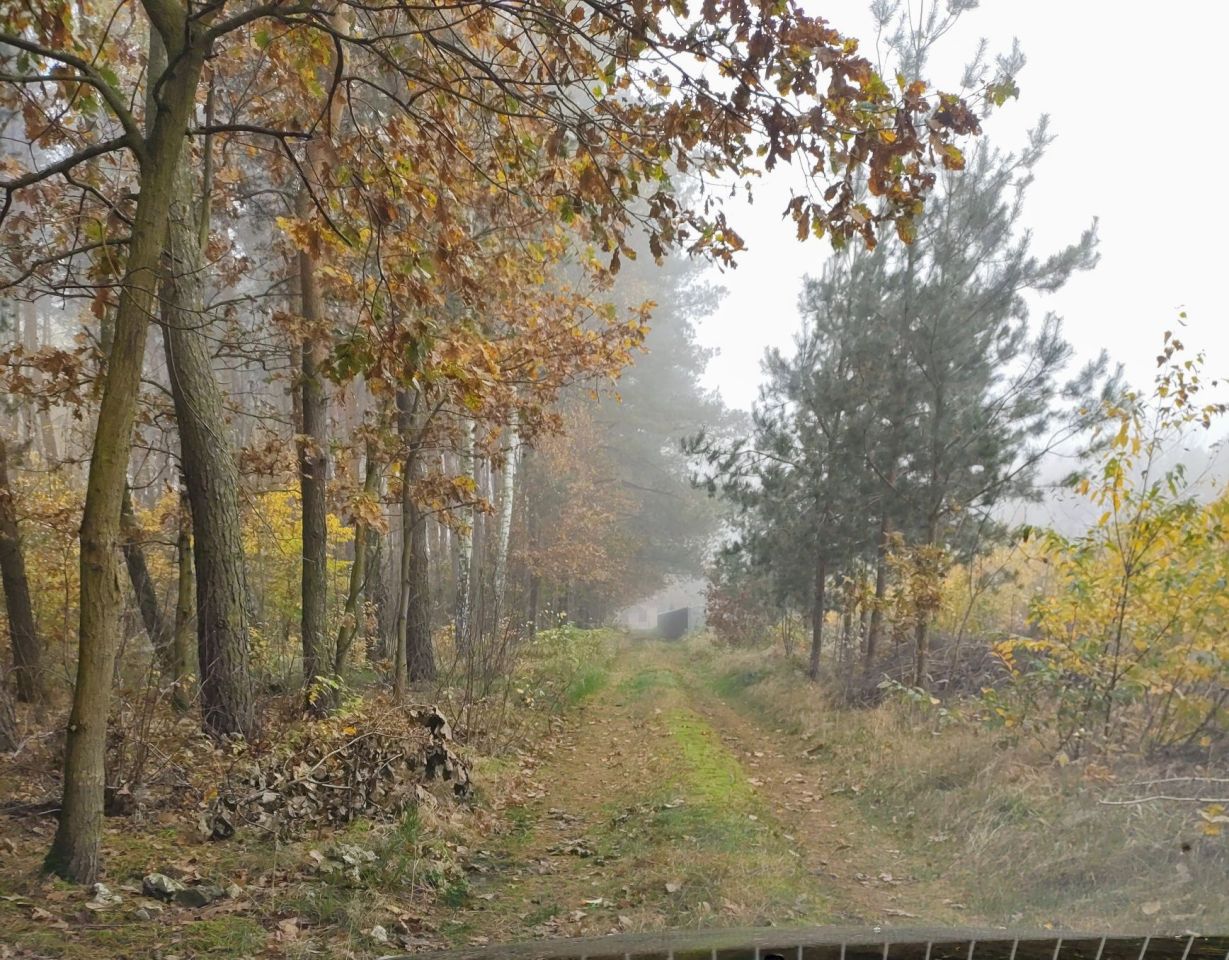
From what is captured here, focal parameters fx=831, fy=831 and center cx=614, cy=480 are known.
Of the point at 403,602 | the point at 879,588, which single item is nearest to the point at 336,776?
the point at 403,602

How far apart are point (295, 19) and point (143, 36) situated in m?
8.06

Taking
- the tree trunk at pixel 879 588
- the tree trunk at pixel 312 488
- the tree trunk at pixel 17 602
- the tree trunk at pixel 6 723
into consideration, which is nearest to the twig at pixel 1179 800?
the tree trunk at pixel 879 588

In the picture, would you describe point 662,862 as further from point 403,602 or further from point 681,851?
point 403,602

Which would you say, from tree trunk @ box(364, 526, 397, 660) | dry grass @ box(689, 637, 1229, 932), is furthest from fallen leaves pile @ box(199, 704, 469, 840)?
tree trunk @ box(364, 526, 397, 660)

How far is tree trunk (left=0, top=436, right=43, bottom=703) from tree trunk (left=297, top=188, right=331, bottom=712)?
2376 mm

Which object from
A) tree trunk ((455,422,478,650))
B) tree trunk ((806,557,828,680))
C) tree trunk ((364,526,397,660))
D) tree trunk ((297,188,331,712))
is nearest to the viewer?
tree trunk ((297,188,331,712))

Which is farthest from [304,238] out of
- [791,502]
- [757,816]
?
[791,502]

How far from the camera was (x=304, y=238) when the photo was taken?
569cm

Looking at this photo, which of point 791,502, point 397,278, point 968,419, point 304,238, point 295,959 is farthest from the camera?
point 791,502

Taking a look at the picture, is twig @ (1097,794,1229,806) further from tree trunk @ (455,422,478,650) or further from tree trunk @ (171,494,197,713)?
tree trunk @ (171,494,197,713)

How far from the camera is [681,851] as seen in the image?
20.5 feet

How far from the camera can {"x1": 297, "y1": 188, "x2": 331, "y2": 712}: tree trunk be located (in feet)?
28.7

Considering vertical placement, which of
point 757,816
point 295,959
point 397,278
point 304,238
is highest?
point 304,238

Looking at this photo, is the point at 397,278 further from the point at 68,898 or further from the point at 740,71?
the point at 68,898
